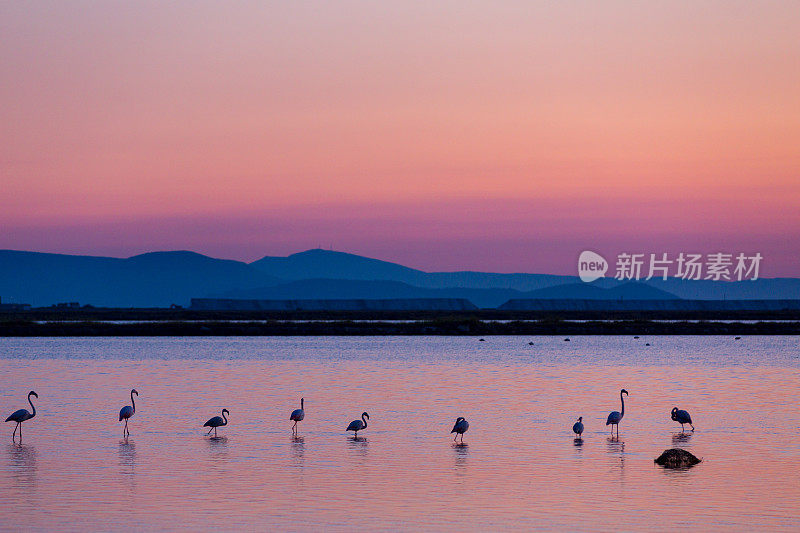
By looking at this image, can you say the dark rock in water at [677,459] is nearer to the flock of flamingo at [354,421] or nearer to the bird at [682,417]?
the flock of flamingo at [354,421]

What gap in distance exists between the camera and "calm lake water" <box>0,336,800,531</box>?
13.4 m

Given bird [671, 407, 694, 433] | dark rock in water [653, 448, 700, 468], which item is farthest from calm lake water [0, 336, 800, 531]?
bird [671, 407, 694, 433]

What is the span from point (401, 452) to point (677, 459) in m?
4.65

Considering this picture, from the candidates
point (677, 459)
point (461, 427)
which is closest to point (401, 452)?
point (461, 427)

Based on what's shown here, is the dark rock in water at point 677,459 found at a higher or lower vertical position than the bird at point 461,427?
lower

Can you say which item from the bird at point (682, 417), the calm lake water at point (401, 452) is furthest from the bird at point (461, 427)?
the bird at point (682, 417)

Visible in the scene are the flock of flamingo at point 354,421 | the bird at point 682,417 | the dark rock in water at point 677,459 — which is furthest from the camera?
the bird at point 682,417

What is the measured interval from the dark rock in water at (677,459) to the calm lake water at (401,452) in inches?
9.1

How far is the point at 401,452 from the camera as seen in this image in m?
18.7

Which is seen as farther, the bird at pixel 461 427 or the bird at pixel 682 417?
the bird at pixel 682 417

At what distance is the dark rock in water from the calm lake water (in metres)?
0.23

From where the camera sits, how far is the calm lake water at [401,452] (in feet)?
43.9

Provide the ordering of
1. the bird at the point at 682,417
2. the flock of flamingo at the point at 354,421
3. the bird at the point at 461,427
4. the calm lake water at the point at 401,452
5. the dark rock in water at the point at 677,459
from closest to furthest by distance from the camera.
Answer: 1. the calm lake water at the point at 401,452
2. the dark rock in water at the point at 677,459
3. the bird at the point at 461,427
4. the flock of flamingo at the point at 354,421
5. the bird at the point at 682,417

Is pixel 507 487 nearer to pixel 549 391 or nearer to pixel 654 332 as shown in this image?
pixel 549 391
